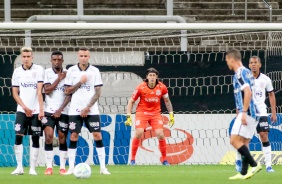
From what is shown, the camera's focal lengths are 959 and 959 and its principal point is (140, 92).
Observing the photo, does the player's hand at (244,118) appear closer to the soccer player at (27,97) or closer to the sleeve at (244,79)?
the sleeve at (244,79)

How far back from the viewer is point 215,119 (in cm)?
1919

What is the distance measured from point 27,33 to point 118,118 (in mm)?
2516

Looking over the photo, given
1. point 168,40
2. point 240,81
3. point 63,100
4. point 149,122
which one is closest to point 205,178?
point 240,81

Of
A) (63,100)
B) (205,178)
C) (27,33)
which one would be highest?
(27,33)

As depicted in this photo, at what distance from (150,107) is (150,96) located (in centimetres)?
24

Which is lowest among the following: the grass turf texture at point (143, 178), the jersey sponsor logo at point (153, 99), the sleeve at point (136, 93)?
the grass turf texture at point (143, 178)

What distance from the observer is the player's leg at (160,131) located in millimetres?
18141

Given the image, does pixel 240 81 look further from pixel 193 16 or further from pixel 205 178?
pixel 193 16

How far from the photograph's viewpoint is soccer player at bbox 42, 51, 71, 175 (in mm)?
15094

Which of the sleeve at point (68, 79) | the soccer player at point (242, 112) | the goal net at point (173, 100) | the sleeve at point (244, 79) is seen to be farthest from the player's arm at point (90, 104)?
the goal net at point (173, 100)

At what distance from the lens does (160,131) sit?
715 inches

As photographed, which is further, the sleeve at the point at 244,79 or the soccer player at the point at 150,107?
the soccer player at the point at 150,107

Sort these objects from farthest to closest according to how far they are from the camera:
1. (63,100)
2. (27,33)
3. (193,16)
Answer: (193,16) < (27,33) < (63,100)

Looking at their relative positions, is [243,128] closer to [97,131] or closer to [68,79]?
[97,131]
